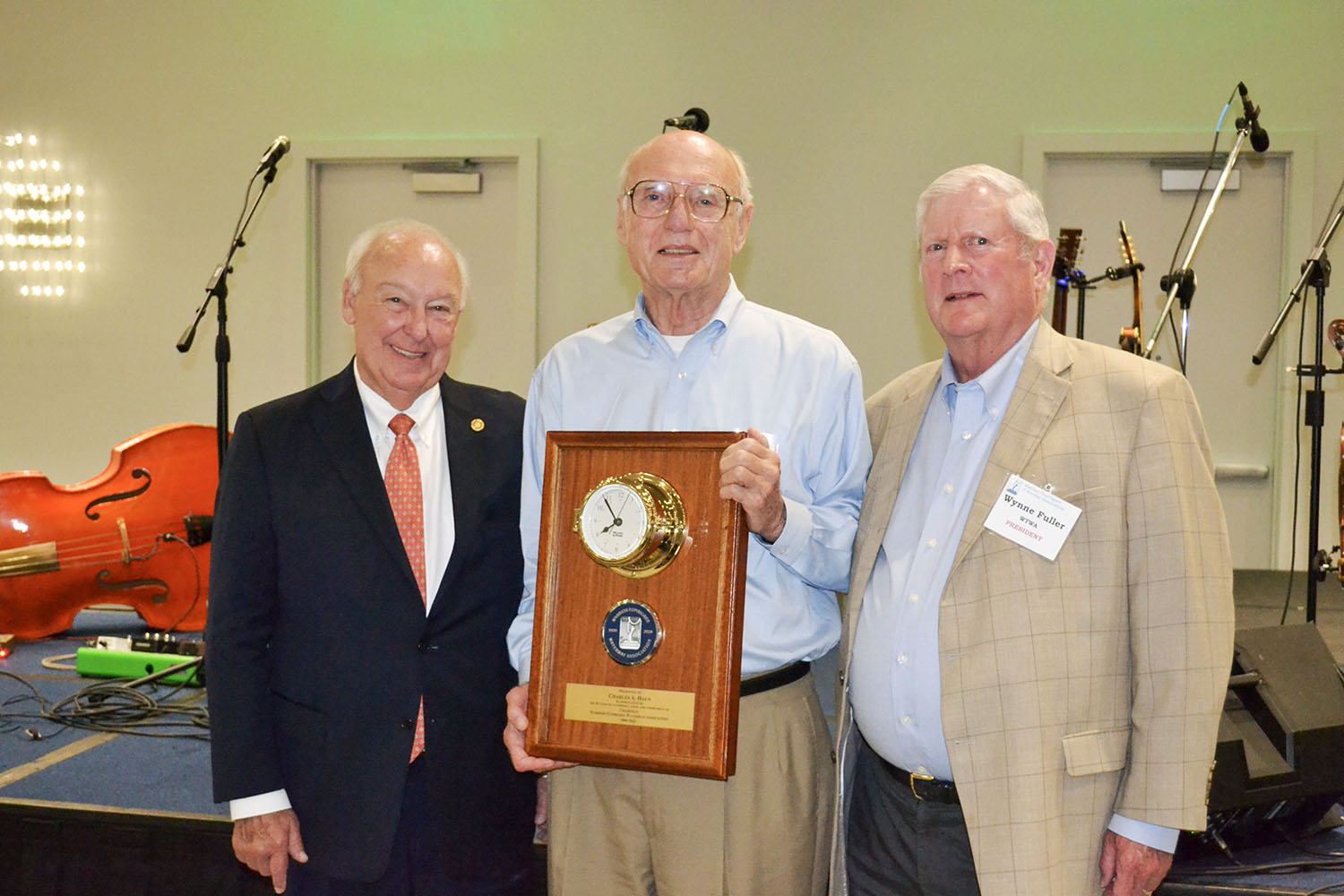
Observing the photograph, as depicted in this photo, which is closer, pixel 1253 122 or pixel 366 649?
pixel 366 649

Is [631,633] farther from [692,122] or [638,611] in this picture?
[692,122]

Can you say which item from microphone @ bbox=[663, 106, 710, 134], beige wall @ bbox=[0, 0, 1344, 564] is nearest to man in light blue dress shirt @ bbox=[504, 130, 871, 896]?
microphone @ bbox=[663, 106, 710, 134]

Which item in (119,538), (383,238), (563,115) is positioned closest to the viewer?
(383,238)

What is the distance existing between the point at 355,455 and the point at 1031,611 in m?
1.24

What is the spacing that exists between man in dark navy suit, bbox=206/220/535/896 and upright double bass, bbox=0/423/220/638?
2.57m

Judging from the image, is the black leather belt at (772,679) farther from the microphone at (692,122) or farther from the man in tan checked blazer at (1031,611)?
the microphone at (692,122)

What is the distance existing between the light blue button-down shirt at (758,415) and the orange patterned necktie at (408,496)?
8.0 inches

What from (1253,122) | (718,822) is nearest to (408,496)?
(718,822)

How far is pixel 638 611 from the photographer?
5.66ft

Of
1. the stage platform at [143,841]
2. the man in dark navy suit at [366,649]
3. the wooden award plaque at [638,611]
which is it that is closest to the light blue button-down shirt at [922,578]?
the wooden award plaque at [638,611]

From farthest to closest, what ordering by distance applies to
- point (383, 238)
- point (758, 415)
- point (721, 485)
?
point (383, 238), point (758, 415), point (721, 485)

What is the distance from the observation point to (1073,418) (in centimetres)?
176

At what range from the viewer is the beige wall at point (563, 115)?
562 cm

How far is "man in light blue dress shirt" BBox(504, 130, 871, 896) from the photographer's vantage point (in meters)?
1.79
